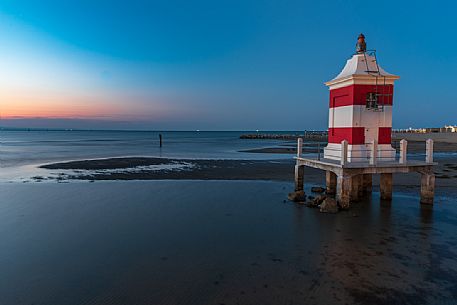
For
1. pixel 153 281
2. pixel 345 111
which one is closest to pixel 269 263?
pixel 153 281

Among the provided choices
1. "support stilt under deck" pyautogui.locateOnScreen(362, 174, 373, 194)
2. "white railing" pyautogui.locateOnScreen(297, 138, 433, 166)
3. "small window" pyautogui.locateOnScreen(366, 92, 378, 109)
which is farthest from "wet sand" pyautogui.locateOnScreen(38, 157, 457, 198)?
"small window" pyautogui.locateOnScreen(366, 92, 378, 109)

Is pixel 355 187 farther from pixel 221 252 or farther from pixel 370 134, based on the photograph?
pixel 221 252

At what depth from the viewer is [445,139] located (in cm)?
5897

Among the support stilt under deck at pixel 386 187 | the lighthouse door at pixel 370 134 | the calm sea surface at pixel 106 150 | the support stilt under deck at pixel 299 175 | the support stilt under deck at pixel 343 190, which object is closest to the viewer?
the support stilt under deck at pixel 343 190

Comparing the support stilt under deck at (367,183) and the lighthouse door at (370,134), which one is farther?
the support stilt under deck at (367,183)

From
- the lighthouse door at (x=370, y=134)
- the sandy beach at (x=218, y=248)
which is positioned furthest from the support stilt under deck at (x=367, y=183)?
the lighthouse door at (x=370, y=134)

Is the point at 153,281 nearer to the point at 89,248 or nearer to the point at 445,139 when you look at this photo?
the point at 89,248

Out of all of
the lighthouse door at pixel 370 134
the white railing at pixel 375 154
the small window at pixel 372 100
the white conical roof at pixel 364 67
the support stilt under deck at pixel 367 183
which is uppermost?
the white conical roof at pixel 364 67

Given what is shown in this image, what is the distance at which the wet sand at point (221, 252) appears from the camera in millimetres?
5934

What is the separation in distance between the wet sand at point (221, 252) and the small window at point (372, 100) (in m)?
3.95

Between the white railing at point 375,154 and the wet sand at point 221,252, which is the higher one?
the white railing at point 375,154

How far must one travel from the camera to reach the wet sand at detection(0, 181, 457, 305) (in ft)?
19.5

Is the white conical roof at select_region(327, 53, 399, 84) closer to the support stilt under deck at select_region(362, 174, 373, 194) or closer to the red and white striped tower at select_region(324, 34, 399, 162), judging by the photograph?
the red and white striped tower at select_region(324, 34, 399, 162)

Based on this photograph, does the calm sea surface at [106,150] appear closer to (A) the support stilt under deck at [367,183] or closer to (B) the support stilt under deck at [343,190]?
(A) the support stilt under deck at [367,183]
